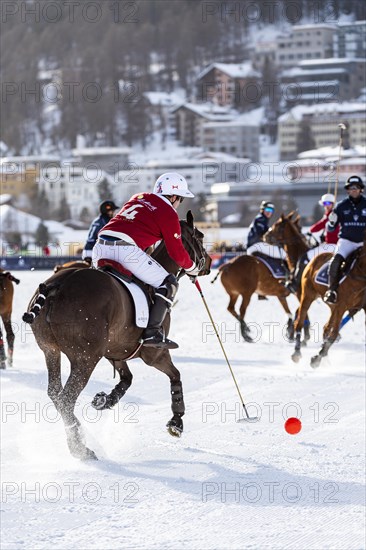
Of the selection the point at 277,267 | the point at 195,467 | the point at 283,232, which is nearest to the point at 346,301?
the point at 283,232

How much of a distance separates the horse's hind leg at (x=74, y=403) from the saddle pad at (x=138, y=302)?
53 centimetres

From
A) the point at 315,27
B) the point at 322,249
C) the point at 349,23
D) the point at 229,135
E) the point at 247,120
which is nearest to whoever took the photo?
the point at 322,249

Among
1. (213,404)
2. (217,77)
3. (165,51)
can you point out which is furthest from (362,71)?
(213,404)

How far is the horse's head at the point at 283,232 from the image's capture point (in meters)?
15.2

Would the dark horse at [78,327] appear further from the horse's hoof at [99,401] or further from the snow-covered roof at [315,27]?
the snow-covered roof at [315,27]

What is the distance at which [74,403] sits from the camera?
277 inches

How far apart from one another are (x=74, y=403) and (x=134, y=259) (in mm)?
1091

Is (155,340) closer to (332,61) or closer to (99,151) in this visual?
(99,151)

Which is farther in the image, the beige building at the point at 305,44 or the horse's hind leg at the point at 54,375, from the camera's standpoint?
the beige building at the point at 305,44

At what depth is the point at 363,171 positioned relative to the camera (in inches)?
3561

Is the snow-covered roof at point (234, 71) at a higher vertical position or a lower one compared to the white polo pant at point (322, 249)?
higher

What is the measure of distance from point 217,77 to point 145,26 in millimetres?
27252

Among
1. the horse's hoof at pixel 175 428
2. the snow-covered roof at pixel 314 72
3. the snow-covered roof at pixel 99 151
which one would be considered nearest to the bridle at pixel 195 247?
the horse's hoof at pixel 175 428

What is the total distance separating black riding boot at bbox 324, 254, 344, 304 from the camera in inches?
477
